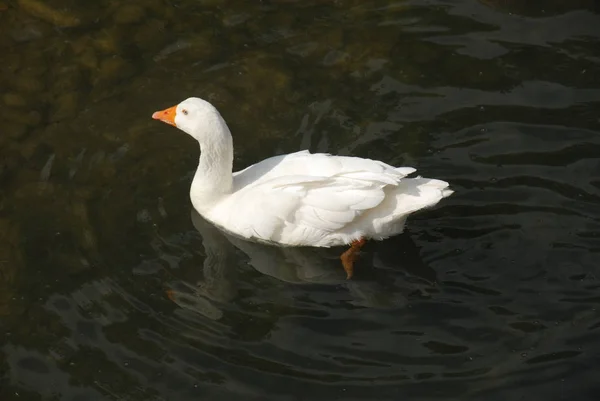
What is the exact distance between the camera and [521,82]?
881 centimetres

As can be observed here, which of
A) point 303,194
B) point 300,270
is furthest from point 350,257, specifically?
point 303,194

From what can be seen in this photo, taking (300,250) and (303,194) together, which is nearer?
(303,194)

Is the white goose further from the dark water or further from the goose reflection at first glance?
the dark water

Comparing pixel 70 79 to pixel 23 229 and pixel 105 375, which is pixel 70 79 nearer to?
pixel 23 229

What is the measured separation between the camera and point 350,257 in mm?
7312

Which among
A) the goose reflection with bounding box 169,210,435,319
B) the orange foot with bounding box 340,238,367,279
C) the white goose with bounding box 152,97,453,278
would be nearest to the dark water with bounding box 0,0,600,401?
the goose reflection with bounding box 169,210,435,319

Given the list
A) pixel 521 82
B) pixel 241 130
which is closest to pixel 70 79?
pixel 241 130

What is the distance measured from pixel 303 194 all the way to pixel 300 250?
0.61 meters

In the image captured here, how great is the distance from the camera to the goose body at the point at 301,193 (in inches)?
275

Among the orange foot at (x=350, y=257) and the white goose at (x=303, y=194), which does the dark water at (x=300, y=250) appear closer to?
the orange foot at (x=350, y=257)

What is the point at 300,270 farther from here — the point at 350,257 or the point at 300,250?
the point at 350,257

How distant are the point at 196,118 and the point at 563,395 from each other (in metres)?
3.59

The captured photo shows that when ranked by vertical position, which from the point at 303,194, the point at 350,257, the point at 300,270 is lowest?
the point at 300,270

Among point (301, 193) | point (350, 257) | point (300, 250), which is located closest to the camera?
point (301, 193)
